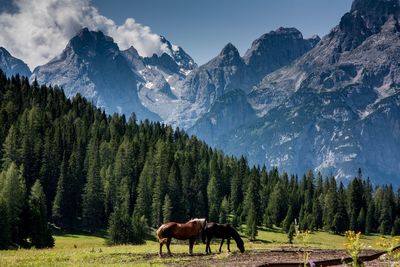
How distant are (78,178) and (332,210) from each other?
277 ft

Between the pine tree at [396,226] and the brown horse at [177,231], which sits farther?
the pine tree at [396,226]

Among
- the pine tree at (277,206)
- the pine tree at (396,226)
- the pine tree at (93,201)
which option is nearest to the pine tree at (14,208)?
the pine tree at (93,201)

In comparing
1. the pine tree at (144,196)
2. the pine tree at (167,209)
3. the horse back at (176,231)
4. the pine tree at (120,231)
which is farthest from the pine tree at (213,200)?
the horse back at (176,231)

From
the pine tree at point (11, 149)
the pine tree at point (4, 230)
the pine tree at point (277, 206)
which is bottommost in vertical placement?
the pine tree at point (4, 230)

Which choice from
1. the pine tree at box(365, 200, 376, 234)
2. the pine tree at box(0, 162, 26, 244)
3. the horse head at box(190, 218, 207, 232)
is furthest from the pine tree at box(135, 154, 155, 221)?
the horse head at box(190, 218, 207, 232)

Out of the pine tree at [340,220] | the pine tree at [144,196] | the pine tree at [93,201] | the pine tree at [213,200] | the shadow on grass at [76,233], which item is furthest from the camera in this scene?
the pine tree at [340,220]

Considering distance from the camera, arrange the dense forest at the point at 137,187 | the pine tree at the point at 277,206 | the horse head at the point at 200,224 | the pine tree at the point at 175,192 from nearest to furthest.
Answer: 1. the horse head at the point at 200,224
2. the dense forest at the point at 137,187
3. the pine tree at the point at 175,192
4. the pine tree at the point at 277,206

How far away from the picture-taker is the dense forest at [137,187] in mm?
121250

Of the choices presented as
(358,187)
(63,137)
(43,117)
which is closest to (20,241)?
(63,137)

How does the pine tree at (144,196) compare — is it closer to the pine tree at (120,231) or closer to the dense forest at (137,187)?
the dense forest at (137,187)

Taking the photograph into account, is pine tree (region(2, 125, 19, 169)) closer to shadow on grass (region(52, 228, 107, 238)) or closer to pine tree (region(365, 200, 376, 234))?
shadow on grass (region(52, 228, 107, 238))

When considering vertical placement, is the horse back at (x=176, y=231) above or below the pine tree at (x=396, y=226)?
below

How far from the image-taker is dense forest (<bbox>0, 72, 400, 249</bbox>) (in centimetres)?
12125

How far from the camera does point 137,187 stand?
140375 mm
